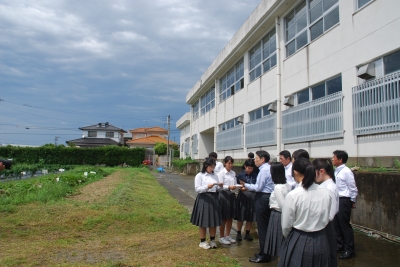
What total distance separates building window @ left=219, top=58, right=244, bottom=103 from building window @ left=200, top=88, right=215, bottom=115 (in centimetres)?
239

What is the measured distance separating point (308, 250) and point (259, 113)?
12.4 m

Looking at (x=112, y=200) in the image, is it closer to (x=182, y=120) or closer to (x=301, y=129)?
(x=301, y=129)

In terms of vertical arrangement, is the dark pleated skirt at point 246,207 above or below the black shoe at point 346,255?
above

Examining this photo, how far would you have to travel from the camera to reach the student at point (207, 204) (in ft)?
19.1

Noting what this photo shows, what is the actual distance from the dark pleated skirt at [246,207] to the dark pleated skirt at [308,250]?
3.20 metres

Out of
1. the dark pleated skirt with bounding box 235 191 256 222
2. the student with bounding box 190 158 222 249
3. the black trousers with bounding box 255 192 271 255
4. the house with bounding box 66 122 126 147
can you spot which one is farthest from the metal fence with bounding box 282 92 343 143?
the house with bounding box 66 122 126 147

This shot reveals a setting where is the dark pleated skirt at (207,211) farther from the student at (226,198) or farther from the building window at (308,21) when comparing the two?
the building window at (308,21)

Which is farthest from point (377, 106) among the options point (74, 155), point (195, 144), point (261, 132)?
point (74, 155)

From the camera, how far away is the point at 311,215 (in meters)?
3.15

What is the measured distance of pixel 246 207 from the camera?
649 cm

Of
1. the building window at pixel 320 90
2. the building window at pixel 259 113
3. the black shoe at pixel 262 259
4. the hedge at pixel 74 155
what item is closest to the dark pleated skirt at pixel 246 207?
the black shoe at pixel 262 259

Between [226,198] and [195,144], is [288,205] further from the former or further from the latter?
[195,144]

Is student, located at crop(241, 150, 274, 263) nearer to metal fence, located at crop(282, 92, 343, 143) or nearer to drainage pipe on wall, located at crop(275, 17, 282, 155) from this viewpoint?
→ metal fence, located at crop(282, 92, 343, 143)

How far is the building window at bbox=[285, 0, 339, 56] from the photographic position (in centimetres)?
979
